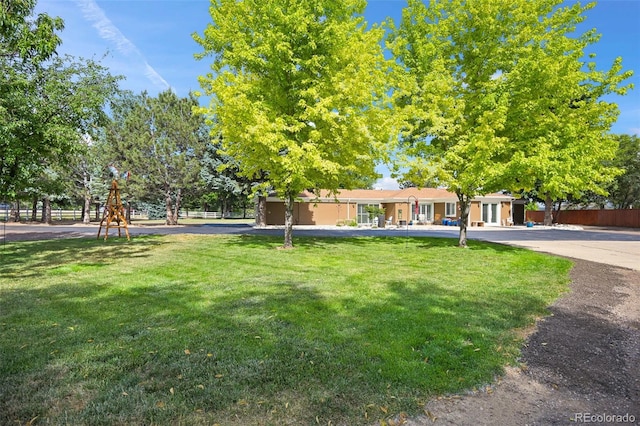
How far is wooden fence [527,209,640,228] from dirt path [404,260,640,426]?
39183 millimetres

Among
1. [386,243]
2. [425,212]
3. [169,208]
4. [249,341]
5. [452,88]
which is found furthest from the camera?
[425,212]

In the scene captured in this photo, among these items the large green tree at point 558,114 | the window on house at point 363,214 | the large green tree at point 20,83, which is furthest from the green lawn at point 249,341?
the window on house at point 363,214

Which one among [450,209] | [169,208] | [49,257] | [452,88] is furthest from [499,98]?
[169,208]

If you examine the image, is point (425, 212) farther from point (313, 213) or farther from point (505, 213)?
point (313, 213)

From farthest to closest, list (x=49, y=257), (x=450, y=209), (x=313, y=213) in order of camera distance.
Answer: (x=450, y=209), (x=313, y=213), (x=49, y=257)

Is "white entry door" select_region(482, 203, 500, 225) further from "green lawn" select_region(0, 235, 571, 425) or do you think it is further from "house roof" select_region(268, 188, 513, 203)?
"green lawn" select_region(0, 235, 571, 425)

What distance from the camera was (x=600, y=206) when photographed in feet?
154

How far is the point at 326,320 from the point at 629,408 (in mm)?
3223

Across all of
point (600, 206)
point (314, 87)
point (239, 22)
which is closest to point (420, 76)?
point (314, 87)

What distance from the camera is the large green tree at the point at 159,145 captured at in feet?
106

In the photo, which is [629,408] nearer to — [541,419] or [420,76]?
[541,419]

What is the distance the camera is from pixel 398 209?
1549 inches

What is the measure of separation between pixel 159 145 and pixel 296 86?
23382mm

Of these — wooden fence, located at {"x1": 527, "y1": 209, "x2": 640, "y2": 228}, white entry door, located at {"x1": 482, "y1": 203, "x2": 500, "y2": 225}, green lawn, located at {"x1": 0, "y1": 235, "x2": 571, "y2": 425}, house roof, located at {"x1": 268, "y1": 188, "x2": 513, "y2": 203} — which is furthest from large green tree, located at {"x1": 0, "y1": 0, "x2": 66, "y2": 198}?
wooden fence, located at {"x1": 527, "y1": 209, "x2": 640, "y2": 228}
